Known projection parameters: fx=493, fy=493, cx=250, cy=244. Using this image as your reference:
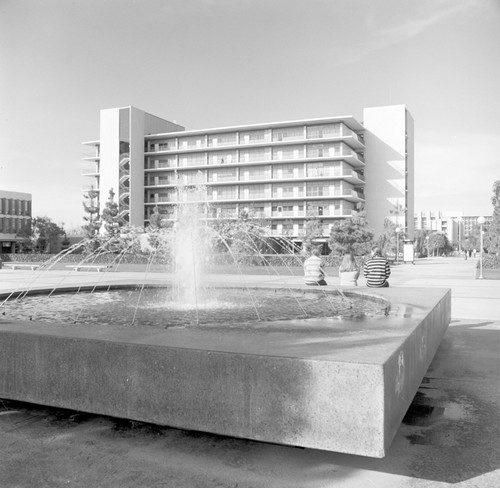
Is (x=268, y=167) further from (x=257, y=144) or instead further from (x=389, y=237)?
(x=389, y=237)

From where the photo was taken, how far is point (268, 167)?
6438cm

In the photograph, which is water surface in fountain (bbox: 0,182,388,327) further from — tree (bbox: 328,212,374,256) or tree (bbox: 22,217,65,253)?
tree (bbox: 22,217,65,253)

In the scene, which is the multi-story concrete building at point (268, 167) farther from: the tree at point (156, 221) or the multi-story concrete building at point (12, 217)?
the multi-story concrete building at point (12, 217)

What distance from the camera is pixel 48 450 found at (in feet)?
12.5

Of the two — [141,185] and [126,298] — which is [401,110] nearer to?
[141,185]

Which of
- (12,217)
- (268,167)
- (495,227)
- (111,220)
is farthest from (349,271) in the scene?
(12,217)

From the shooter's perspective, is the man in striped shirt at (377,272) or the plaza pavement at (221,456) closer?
the plaza pavement at (221,456)

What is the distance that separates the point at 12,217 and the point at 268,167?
42115 mm

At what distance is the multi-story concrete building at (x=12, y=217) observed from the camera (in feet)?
245

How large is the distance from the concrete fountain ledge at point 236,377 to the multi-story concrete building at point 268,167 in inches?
2140

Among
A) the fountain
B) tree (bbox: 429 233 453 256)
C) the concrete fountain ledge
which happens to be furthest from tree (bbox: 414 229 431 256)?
the concrete fountain ledge

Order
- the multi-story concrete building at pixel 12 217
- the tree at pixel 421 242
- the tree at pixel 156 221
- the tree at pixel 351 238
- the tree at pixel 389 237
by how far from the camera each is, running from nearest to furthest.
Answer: the tree at pixel 351 238, the tree at pixel 156 221, the tree at pixel 389 237, the multi-story concrete building at pixel 12 217, the tree at pixel 421 242

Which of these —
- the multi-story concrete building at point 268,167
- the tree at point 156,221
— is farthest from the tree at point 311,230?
the tree at point 156,221

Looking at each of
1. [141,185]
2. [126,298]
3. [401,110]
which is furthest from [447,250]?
[126,298]
